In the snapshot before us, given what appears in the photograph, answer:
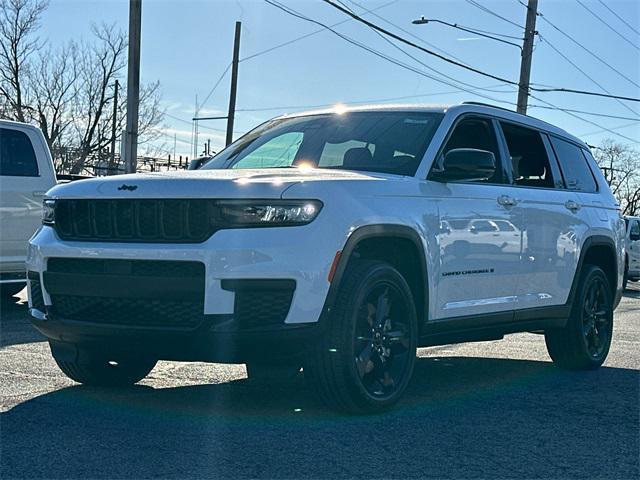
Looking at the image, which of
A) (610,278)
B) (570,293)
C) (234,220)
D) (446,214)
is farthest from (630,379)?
(234,220)

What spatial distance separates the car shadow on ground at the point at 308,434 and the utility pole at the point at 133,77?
40.2 ft

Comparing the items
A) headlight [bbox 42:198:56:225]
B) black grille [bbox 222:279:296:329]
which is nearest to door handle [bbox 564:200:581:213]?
black grille [bbox 222:279:296:329]

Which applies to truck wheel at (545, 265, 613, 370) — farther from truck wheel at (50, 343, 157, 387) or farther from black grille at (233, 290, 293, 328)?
black grille at (233, 290, 293, 328)

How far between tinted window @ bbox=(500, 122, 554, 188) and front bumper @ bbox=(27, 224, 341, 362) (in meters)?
2.67

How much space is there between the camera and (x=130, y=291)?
4.87m

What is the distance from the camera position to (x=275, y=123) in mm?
7090

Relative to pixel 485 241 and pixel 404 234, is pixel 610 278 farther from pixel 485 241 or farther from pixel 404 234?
pixel 404 234

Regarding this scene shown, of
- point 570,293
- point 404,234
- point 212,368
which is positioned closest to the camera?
point 404,234

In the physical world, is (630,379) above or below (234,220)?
below

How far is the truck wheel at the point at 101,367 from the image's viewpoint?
18.6 feet

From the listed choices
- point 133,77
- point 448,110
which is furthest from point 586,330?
point 133,77

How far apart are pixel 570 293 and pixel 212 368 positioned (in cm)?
289

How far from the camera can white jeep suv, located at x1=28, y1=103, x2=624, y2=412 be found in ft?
15.6

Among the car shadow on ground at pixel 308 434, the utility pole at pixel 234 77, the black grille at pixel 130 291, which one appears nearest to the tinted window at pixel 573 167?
the car shadow on ground at pixel 308 434
